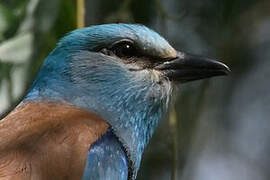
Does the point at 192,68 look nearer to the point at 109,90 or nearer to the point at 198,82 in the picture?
the point at 109,90

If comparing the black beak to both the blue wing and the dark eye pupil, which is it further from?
the blue wing

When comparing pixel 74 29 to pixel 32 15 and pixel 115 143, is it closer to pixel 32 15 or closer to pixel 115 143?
pixel 32 15

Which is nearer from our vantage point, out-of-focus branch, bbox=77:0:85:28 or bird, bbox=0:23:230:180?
bird, bbox=0:23:230:180

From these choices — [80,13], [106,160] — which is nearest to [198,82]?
[80,13]

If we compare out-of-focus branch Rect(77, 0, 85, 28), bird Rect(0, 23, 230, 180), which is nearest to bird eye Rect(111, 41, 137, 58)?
bird Rect(0, 23, 230, 180)

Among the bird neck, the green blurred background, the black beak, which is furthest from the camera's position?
the green blurred background

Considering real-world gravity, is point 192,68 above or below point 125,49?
below

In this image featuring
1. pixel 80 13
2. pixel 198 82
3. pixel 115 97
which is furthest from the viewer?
pixel 198 82

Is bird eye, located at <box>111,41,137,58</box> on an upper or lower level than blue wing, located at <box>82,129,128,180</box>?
upper
